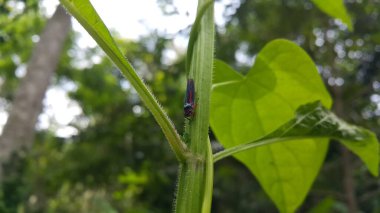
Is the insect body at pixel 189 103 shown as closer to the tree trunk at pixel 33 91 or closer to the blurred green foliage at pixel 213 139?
the blurred green foliage at pixel 213 139

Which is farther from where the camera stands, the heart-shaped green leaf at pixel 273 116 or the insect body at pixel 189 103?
the heart-shaped green leaf at pixel 273 116

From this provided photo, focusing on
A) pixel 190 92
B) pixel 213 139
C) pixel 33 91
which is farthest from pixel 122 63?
pixel 33 91

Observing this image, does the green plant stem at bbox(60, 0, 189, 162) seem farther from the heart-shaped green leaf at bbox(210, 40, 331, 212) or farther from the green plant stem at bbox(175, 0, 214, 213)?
the heart-shaped green leaf at bbox(210, 40, 331, 212)

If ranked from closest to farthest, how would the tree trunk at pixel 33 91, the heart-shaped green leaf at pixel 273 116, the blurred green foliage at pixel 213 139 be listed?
the heart-shaped green leaf at pixel 273 116
the blurred green foliage at pixel 213 139
the tree trunk at pixel 33 91

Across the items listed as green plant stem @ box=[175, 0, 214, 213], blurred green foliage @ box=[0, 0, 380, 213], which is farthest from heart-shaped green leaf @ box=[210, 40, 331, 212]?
blurred green foliage @ box=[0, 0, 380, 213]

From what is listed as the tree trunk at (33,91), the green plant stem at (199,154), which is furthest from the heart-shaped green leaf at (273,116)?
the tree trunk at (33,91)
